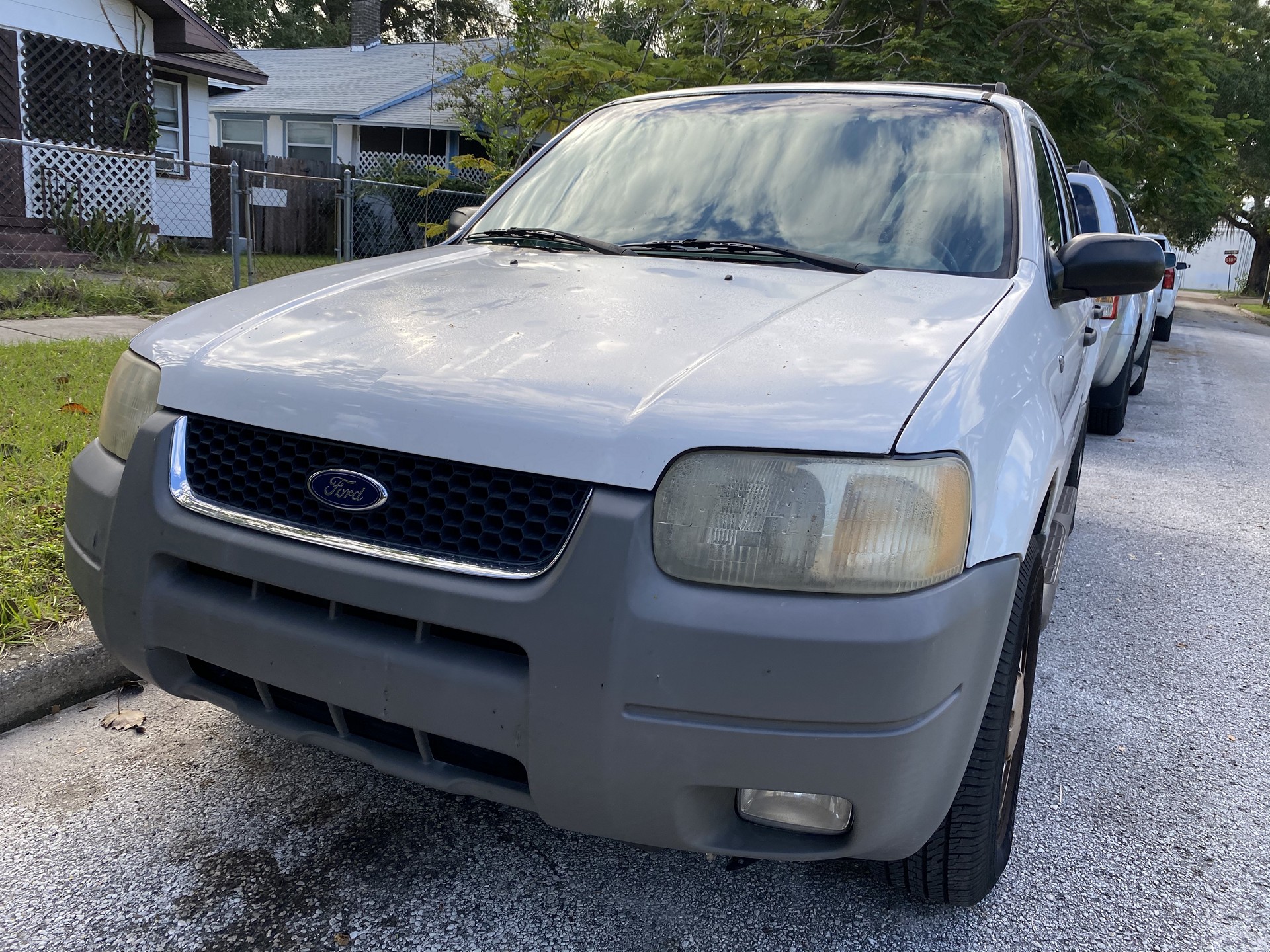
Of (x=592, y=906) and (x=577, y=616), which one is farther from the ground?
(x=577, y=616)

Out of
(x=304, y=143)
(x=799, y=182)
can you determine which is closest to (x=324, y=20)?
(x=304, y=143)

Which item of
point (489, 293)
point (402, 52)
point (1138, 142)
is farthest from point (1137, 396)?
point (402, 52)

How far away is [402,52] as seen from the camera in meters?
28.9

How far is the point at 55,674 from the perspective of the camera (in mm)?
2820

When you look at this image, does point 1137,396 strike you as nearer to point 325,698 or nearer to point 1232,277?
point 325,698

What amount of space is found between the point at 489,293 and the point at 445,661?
0.99m

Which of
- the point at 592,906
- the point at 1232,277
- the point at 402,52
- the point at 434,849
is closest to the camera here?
the point at 592,906

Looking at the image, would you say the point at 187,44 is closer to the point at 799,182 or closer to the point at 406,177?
the point at 406,177

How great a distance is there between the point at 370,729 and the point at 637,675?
2.09 feet

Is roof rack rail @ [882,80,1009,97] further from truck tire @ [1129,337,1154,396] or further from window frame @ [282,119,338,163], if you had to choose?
window frame @ [282,119,338,163]

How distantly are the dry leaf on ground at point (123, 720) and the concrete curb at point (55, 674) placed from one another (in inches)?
5.7

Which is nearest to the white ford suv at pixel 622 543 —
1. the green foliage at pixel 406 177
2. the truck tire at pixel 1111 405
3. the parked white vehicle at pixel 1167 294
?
the truck tire at pixel 1111 405

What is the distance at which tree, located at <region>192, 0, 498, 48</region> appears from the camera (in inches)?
1708

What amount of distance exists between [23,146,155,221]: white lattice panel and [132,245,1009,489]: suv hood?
13.0 metres
